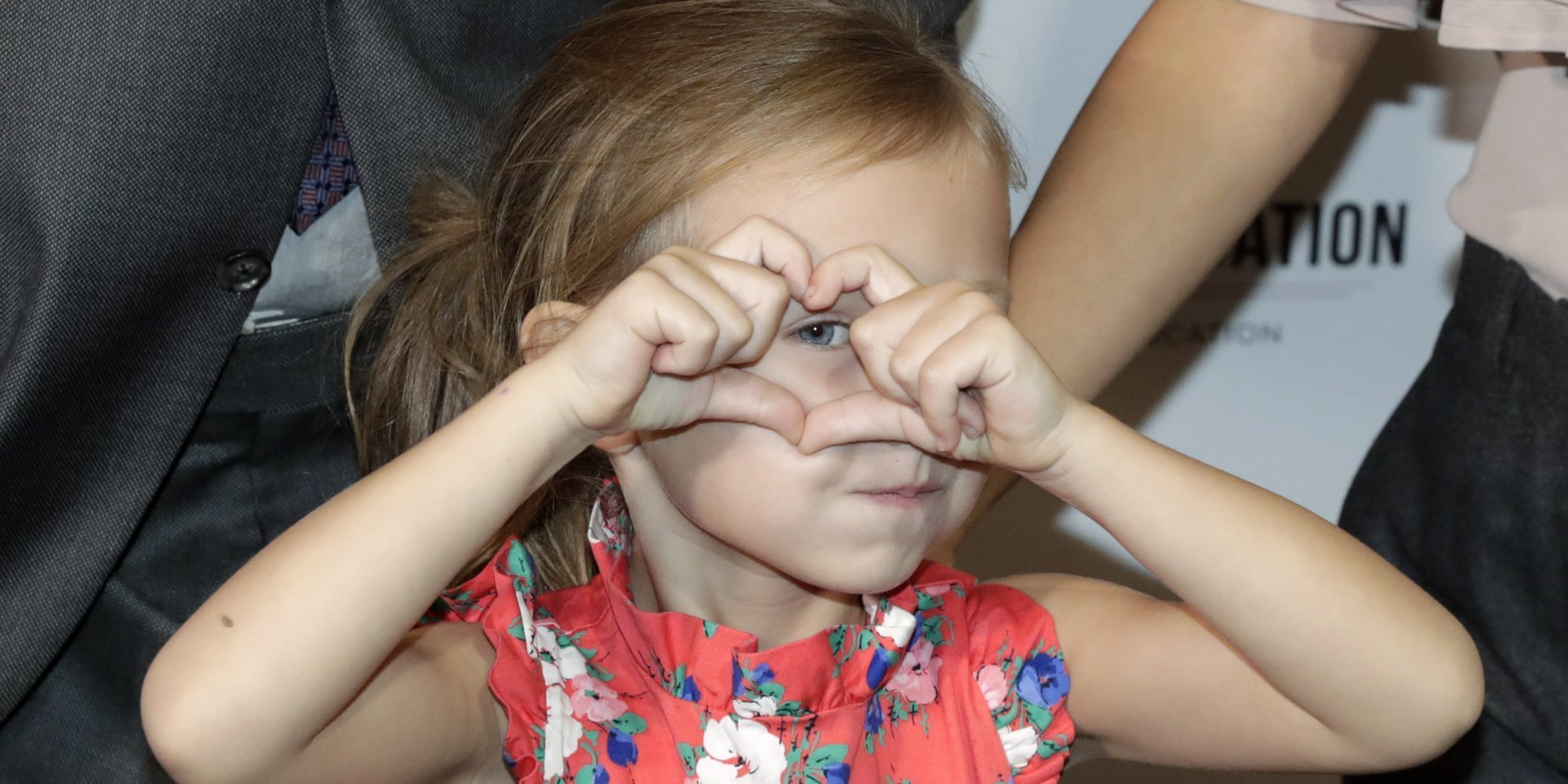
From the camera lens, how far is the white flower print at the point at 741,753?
3.09ft

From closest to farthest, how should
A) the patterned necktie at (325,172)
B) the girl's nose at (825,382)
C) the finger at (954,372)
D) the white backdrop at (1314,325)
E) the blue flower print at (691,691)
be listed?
1. the finger at (954,372)
2. the girl's nose at (825,382)
3. the blue flower print at (691,691)
4. the patterned necktie at (325,172)
5. the white backdrop at (1314,325)

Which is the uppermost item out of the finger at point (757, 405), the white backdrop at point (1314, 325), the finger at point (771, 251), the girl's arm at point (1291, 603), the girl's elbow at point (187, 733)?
the finger at point (771, 251)

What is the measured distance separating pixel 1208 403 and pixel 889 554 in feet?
2.96

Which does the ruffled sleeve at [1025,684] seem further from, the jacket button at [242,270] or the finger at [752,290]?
the jacket button at [242,270]

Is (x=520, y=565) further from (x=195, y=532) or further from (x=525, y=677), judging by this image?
(x=195, y=532)

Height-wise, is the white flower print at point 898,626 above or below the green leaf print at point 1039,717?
above

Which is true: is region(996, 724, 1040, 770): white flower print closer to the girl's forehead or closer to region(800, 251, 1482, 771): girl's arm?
region(800, 251, 1482, 771): girl's arm

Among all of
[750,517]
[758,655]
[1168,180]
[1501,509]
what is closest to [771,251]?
[750,517]

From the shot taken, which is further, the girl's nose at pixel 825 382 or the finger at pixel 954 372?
the girl's nose at pixel 825 382

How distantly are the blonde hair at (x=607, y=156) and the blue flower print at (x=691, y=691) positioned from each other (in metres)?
0.19

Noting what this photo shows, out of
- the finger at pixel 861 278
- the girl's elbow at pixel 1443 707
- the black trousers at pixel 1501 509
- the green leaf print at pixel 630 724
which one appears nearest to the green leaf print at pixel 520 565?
the green leaf print at pixel 630 724

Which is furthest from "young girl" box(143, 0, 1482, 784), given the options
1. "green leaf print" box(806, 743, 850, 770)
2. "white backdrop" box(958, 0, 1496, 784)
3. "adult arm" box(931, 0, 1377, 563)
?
"white backdrop" box(958, 0, 1496, 784)

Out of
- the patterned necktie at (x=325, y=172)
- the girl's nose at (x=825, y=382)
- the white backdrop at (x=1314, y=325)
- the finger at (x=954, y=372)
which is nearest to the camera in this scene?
the finger at (x=954, y=372)

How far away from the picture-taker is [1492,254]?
1.10 metres
